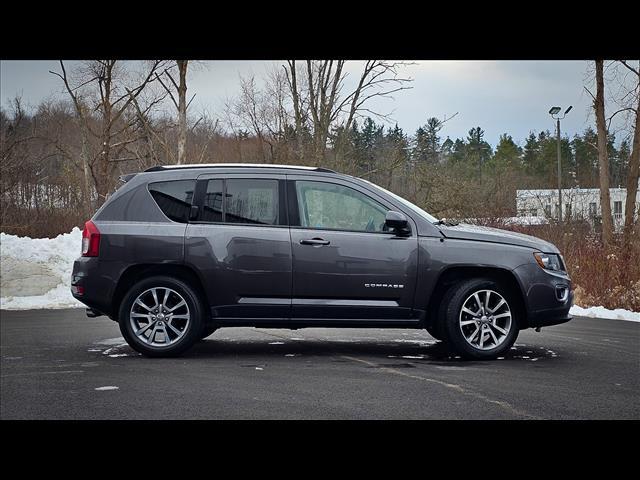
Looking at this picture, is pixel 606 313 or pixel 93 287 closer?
pixel 93 287

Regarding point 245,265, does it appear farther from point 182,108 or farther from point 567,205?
point 182,108

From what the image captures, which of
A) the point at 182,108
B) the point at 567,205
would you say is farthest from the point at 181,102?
the point at 567,205

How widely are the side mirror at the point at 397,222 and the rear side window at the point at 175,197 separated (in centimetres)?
209

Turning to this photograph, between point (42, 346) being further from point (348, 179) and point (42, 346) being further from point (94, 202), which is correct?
point (94, 202)

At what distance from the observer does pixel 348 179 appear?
24.5 feet

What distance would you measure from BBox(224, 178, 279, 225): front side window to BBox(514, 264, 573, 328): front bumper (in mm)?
2608

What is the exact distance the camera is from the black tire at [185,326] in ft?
23.6

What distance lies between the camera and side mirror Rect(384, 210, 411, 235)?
23.4 ft

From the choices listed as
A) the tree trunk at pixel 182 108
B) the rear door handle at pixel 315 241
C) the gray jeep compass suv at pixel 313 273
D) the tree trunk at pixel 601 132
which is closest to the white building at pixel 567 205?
the tree trunk at pixel 601 132

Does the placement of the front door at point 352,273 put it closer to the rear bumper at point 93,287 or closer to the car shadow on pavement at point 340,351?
the car shadow on pavement at point 340,351

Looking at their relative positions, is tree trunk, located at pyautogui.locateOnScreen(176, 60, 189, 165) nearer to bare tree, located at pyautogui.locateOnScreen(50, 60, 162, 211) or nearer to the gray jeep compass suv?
bare tree, located at pyautogui.locateOnScreen(50, 60, 162, 211)

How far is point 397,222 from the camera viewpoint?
7.17 m

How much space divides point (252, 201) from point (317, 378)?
2118mm
